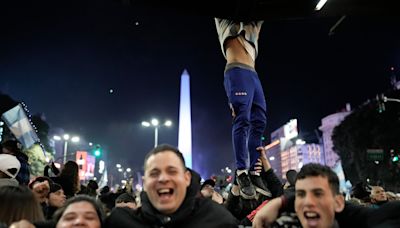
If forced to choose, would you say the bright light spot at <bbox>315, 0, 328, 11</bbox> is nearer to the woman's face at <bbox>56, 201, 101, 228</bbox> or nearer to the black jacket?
the black jacket

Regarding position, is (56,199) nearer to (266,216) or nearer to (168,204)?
(168,204)

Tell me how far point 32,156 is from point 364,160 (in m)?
44.0

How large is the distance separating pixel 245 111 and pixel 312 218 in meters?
1.90

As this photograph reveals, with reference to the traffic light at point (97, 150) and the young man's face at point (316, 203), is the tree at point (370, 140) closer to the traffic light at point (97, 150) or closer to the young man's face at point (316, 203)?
the traffic light at point (97, 150)

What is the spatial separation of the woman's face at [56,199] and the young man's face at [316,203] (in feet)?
11.8

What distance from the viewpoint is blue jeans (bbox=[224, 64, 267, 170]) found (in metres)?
4.85

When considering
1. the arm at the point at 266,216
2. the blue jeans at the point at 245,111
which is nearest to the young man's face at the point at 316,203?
the arm at the point at 266,216

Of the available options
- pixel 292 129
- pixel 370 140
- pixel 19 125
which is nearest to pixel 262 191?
pixel 19 125

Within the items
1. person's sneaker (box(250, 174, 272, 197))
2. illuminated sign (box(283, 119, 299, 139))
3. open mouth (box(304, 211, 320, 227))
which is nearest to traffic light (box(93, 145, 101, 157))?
person's sneaker (box(250, 174, 272, 197))

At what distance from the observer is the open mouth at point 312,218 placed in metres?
3.25

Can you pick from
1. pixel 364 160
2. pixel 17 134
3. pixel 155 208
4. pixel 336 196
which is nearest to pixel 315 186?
pixel 336 196

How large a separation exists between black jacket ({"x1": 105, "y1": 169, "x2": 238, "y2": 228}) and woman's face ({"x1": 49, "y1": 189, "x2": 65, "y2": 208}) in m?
2.22

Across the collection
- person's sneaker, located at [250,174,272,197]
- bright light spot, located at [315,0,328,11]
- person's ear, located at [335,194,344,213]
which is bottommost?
person's ear, located at [335,194,344,213]

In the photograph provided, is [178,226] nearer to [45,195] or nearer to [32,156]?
[45,195]
